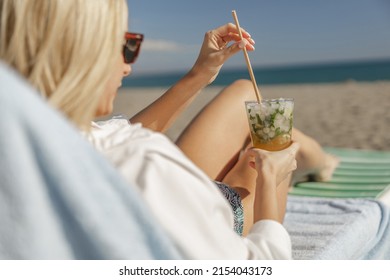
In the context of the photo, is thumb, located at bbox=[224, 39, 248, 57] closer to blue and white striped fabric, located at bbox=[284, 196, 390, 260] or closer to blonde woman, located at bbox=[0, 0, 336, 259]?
blonde woman, located at bbox=[0, 0, 336, 259]

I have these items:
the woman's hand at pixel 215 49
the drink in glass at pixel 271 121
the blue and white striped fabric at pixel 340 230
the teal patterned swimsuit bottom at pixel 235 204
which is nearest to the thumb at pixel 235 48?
the woman's hand at pixel 215 49

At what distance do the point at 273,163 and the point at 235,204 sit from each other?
1.42ft

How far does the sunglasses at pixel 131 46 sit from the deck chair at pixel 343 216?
1.00 m

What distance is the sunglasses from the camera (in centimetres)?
139

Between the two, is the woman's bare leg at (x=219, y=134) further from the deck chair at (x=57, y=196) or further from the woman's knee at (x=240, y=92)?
the deck chair at (x=57, y=196)

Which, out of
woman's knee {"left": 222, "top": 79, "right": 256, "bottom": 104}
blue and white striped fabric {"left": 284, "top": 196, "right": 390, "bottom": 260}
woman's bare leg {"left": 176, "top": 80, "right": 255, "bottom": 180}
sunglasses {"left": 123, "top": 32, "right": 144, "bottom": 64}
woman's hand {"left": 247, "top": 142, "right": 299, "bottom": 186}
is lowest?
blue and white striped fabric {"left": 284, "top": 196, "right": 390, "bottom": 260}

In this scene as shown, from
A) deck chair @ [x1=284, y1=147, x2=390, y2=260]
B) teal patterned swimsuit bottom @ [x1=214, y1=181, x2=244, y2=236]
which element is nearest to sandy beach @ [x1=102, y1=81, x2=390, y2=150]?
deck chair @ [x1=284, y1=147, x2=390, y2=260]

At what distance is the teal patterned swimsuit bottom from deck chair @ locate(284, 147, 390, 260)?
1.09 feet

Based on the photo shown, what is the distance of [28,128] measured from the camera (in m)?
0.88

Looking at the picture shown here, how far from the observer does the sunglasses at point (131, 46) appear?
1.39 metres
